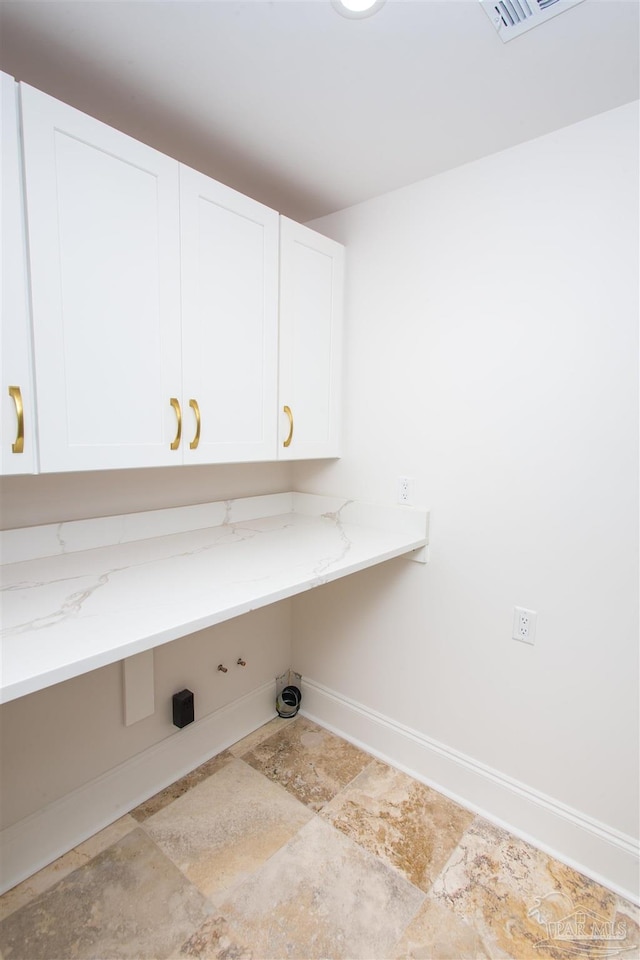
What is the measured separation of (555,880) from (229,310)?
2.15m

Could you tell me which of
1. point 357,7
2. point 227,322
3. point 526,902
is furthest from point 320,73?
point 526,902

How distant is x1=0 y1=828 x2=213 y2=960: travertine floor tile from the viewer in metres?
1.29

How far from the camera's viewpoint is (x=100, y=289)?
4.11ft

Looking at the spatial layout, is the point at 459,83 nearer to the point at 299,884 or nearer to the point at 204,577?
the point at 204,577

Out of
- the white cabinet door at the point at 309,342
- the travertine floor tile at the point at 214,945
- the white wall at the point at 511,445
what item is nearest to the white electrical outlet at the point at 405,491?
the white wall at the point at 511,445

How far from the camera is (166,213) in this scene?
137cm

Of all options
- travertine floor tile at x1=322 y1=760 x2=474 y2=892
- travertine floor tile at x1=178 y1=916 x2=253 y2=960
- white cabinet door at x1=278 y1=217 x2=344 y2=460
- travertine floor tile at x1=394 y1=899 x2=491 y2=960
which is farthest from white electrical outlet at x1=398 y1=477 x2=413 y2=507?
travertine floor tile at x1=178 y1=916 x2=253 y2=960

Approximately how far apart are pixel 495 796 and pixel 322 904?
0.73m

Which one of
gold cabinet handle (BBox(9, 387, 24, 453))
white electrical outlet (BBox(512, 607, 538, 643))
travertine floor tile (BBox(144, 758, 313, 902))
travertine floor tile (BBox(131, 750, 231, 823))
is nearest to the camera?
gold cabinet handle (BBox(9, 387, 24, 453))

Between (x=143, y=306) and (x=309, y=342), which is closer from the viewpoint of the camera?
(x=143, y=306)

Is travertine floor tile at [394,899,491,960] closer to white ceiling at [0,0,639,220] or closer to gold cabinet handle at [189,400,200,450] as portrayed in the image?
gold cabinet handle at [189,400,200,450]

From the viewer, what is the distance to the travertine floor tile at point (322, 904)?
132 cm

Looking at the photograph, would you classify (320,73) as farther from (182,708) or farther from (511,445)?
(182,708)

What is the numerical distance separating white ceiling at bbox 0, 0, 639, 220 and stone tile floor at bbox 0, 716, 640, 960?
2355mm
